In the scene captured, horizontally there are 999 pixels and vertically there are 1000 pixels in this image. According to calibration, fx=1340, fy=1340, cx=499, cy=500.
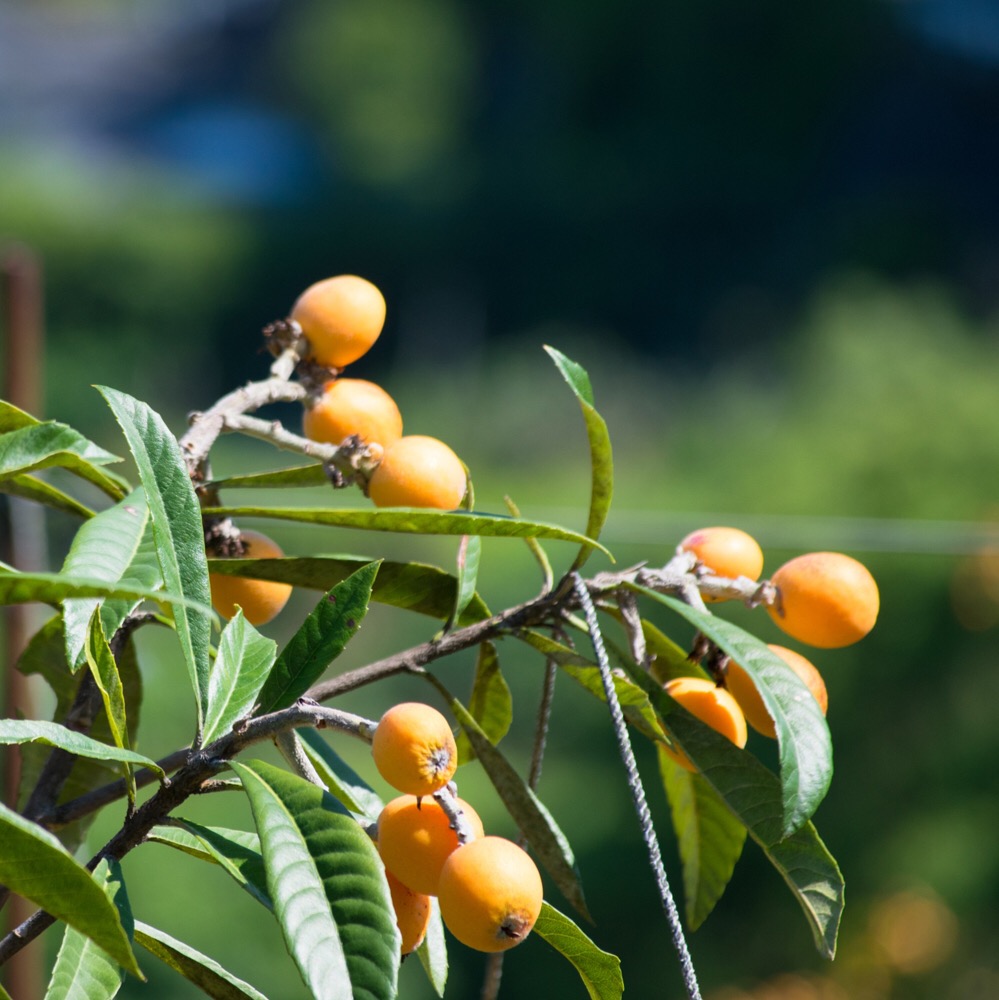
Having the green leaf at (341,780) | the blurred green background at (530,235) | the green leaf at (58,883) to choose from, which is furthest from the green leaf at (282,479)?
the blurred green background at (530,235)

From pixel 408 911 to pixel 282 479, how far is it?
0.21 metres

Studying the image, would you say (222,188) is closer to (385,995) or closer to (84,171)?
(84,171)

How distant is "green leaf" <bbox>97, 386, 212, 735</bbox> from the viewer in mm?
466

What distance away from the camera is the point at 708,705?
54 cm

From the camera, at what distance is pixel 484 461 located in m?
9.34

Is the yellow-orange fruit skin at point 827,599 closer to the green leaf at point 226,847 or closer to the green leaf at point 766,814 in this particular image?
the green leaf at point 766,814

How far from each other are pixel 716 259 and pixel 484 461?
18.3 feet

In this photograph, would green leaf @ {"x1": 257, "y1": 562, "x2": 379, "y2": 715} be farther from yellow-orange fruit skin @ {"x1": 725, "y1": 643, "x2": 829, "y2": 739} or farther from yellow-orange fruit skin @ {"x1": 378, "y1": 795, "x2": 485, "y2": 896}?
yellow-orange fruit skin @ {"x1": 725, "y1": 643, "x2": 829, "y2": 739}

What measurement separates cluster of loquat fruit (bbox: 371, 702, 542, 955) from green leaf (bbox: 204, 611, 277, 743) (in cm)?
6

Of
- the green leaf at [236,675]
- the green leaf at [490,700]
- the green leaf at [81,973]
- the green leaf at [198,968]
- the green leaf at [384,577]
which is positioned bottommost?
the green leaf at [198,968]

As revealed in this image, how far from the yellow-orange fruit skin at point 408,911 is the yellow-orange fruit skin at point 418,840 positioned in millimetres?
18

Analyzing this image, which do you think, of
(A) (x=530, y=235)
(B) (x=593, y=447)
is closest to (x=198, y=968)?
(B) (x=593, y=447)

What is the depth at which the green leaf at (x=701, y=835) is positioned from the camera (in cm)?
60

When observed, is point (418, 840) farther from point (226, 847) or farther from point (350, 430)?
A: point (350, 430)
